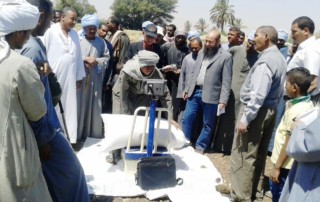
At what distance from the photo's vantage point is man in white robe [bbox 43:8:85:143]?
15.4 ft

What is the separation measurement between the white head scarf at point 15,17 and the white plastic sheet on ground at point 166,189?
2139 millimetres

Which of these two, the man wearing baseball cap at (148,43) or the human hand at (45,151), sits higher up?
the man wearing baseball cap at (148,43)

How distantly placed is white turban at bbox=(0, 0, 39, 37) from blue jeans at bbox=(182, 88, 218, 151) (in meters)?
3.31

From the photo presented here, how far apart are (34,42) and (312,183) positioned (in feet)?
6.90

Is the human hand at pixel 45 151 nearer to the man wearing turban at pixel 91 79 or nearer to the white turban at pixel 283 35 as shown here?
the man wearing turban at pixel 91 79

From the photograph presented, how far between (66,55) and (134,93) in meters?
1.08

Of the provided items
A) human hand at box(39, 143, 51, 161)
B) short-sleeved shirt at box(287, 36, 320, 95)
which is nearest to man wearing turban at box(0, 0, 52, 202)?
human hand at box(39, 143, 51, 161)

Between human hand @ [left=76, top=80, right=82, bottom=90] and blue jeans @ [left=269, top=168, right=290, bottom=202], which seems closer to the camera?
blue jeans @ [left=269, top=168, right=290, bottom=202]

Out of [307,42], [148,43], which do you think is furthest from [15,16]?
[148,43]

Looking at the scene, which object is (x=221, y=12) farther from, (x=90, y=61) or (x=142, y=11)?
(x=90, y=61)

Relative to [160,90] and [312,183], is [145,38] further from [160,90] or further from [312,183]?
[312,183]

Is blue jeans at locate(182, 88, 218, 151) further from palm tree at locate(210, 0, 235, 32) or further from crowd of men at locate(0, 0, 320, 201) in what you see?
palm tree at locate(210, 0, 235, 32)

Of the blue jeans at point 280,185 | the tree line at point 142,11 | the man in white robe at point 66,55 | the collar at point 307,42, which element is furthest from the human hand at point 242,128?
the tree line at point 142,11

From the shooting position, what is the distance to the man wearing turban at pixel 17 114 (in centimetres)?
193
